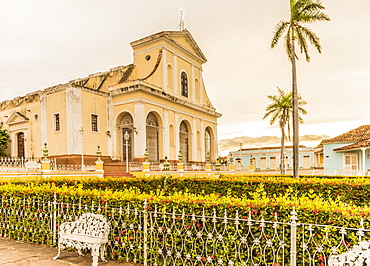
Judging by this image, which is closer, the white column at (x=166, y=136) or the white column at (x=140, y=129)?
the white column at (x=140, y=129)

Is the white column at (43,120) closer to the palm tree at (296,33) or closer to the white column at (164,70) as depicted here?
the white column at (164,70)

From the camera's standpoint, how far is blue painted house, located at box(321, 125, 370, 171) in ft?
81.6

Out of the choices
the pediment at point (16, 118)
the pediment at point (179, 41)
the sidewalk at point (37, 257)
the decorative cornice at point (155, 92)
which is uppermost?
the pediment at point (179, 41)

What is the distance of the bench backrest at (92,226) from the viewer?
450 centimetres

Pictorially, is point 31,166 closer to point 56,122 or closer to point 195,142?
point 56,122

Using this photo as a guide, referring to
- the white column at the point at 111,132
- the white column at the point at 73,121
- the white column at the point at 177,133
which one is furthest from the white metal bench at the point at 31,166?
Answer: the white column at the point at 177,133

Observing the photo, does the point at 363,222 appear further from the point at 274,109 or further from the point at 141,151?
the point at 274,109

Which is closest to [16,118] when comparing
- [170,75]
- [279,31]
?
[170,75]

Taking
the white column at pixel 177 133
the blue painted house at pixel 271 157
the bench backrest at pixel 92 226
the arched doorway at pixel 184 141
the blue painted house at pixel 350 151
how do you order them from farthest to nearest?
the blue painted house at pixel 271 157 → the arched doorway at pixel 184 141 → the white column at pixel 177 133 → the blue painted house at pixel 350 151 → the bench backrest at pixel 92 226

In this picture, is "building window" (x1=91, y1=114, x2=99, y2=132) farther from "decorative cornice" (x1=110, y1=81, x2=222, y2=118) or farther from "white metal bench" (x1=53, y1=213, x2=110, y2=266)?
"white metal bench" (x1=53, y1=213, x2=110, y2=266)

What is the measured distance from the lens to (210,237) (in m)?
3.80

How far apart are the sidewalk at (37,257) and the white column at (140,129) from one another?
15751 millimetres

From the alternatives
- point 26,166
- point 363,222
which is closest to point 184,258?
point 363,222

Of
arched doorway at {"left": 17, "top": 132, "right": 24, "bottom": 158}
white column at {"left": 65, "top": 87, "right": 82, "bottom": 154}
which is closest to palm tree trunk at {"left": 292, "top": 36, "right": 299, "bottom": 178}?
white column at {"left": 65, "top": 87, "right": 82, "bottom": 154}
